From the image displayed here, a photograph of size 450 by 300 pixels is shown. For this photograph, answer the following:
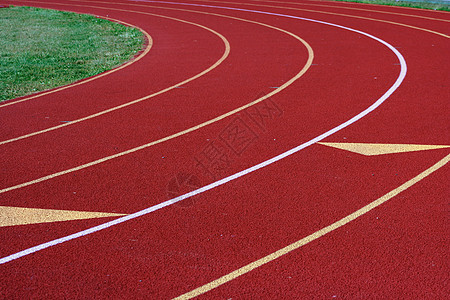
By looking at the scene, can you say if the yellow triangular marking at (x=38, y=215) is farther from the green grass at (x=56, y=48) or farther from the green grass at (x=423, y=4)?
the green grass at (x=423, y=4)

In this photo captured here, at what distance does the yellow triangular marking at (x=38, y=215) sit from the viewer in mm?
4348

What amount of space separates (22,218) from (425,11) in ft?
48.9

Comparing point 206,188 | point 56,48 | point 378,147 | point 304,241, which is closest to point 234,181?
point 206,188

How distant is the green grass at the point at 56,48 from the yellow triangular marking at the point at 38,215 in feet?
12.8

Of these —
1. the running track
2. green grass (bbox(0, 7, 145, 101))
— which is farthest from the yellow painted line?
green grass (bbox(0, 7, 145, 101))

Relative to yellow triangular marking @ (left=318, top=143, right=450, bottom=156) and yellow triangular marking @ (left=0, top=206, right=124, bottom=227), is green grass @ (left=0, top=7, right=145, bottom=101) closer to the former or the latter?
yellow triangular marking @ (left=0, top=206, right=124, bottom=227)

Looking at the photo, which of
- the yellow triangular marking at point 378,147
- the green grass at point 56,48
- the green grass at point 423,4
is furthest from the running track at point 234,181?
the green grass at point 423,4

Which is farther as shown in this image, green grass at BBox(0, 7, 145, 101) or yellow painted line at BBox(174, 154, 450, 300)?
green grass at BBox(0, 7, 145, 101)

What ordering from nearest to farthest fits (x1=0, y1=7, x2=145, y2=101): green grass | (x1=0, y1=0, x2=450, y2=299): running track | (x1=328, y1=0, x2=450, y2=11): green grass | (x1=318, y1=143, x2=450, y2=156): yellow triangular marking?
(x1=0, y1=0, x2=450, y2=299): running track, (x1=318, y1=143, x2=450, y2=156): yellow triangular marking, (x1=0, y1=7, x2=145, y2=101): green grass, (x1=328, y1=0, x2=450, y2=11): green grass

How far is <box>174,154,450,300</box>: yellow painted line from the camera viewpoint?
3477 mm

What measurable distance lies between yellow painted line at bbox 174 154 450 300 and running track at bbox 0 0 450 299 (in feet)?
0.05

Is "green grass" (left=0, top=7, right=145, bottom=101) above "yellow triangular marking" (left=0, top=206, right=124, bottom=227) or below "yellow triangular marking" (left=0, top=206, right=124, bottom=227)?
below

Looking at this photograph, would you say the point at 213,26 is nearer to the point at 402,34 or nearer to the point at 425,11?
the point at 402,34

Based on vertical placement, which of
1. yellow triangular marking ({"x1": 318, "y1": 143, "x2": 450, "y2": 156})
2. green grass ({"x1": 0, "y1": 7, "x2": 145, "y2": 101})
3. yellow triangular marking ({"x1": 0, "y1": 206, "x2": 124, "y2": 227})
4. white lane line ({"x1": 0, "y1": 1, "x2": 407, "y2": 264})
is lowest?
green grass ({"x1": 0, "y1": 7, "x2": 145, "y2": 101})
